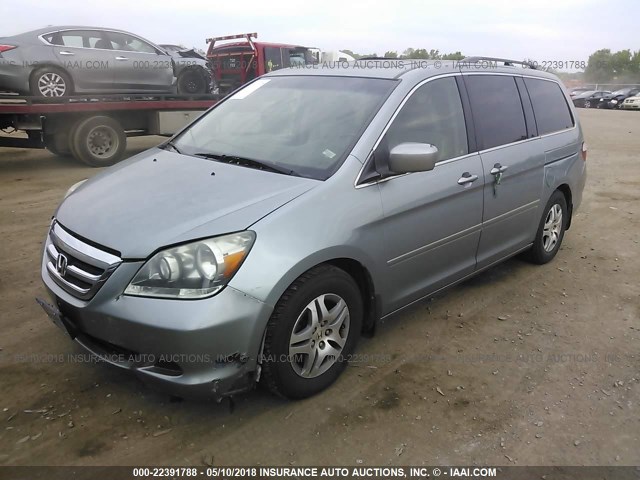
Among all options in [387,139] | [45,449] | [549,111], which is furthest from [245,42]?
[45,449]

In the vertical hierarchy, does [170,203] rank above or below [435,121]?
below

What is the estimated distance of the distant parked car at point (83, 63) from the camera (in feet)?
27.9

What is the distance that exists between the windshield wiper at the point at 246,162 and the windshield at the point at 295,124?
0.01 meters

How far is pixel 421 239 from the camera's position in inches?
129

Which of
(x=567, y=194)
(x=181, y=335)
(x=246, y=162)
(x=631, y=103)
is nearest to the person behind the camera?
(x=181, y=335)

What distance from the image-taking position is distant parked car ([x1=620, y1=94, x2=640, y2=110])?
3111 cm

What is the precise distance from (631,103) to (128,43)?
30928 millimetres

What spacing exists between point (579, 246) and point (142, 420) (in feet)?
15.2

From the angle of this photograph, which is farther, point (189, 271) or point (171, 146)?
point (171, 146)

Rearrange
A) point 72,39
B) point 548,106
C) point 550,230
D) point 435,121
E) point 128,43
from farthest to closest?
point 128,43, point 72,39, point 550,230, point 548,106, point 435,121

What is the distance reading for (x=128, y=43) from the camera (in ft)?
33.0

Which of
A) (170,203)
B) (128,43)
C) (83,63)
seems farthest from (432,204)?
(128,43)

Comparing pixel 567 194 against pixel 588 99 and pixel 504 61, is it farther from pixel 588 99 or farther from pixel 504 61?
pixel 588 99

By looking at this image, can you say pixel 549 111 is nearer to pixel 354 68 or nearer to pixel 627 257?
pixel 627 257
